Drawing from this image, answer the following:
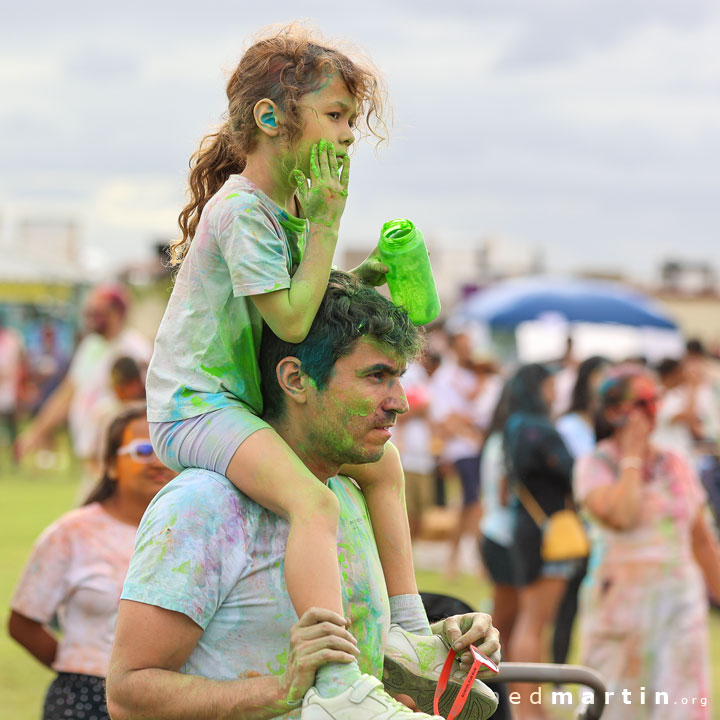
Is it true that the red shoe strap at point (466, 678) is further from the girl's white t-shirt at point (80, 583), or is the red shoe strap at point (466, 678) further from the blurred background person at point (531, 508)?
the blurred background person at point (531, 508)

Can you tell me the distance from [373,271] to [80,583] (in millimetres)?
1925

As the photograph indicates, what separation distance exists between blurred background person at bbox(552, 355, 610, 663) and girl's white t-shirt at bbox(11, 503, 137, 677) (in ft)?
11.4

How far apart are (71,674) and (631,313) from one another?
16.2 metres

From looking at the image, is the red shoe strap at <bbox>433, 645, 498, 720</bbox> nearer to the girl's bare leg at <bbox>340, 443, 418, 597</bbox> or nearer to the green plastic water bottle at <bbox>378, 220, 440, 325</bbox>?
the girl's bare leg at <bbox>340, 443, 418, 597</bbox>

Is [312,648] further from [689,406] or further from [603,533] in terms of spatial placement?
[689,406]

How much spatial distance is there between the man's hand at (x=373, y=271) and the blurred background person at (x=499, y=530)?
4467 millimetres

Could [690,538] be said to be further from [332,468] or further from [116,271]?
[116,271]

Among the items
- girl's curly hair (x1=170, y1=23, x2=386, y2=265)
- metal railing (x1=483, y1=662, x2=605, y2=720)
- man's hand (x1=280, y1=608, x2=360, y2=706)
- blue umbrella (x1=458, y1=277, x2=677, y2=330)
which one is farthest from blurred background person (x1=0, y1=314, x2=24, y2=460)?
man's hand (x1=280, y1=608, x2=360, y2=706)

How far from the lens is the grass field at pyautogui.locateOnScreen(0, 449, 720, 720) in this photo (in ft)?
22.5

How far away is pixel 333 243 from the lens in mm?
2326

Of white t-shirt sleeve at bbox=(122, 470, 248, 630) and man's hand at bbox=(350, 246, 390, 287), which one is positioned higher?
man's hand at bbox=(350, 246, 390, 287)

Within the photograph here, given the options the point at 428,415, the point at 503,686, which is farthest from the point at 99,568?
the point at 428,415

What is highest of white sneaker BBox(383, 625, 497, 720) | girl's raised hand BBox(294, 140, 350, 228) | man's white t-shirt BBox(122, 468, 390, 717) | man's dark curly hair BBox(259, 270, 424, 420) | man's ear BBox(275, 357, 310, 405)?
girl's raised hand BBox(294, 140, 350, 228)

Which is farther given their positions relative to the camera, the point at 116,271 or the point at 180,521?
the point at 116,271
